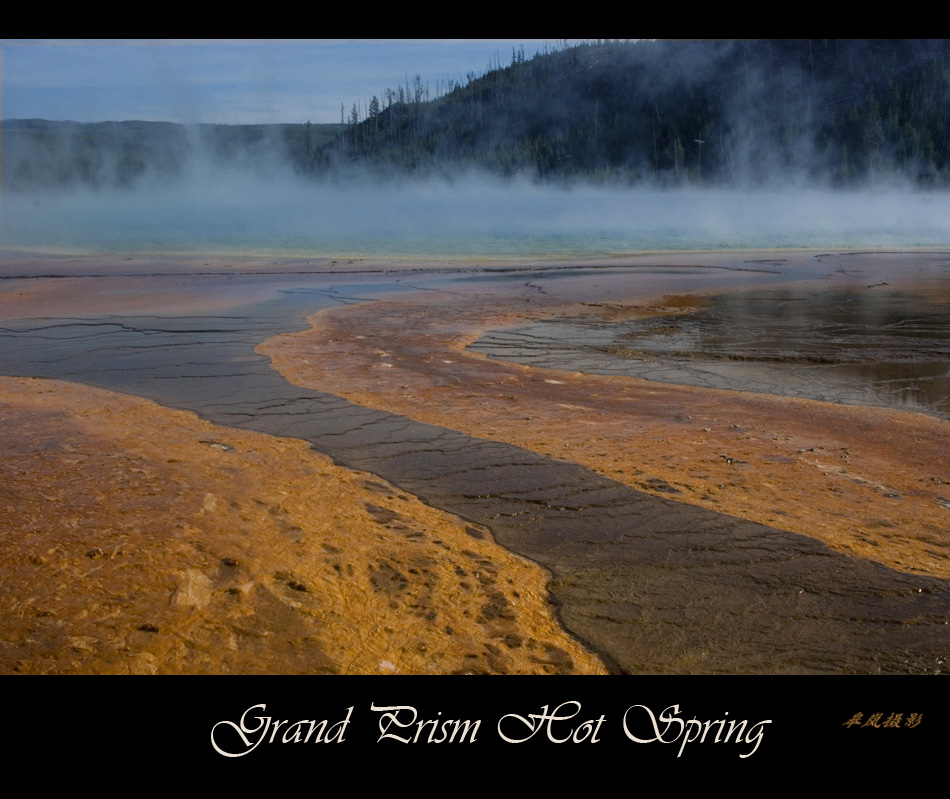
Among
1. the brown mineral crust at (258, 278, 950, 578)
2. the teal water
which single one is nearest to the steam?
the teal water

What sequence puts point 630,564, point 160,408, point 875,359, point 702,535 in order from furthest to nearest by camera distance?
point 875,359 → point 160,408 → point 702,535 → point 630,564

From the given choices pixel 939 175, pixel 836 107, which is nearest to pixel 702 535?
pixel 939 175

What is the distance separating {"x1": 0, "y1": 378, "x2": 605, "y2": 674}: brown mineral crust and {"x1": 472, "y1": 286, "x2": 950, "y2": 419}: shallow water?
4.23 metres

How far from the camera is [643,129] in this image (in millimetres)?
104375

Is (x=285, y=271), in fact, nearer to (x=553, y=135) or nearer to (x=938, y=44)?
(x=553, y=135)

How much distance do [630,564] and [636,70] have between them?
127 meters

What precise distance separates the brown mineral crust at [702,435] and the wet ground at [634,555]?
0.19 meters

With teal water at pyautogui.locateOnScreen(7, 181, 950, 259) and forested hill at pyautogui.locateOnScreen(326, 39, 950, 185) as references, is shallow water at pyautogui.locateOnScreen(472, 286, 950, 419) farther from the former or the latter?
forested hill at pyautogui.locateOnScreen(326, 39, 950, 185)

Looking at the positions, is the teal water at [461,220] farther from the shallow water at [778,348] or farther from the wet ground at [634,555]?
the wet ground at [634,555]

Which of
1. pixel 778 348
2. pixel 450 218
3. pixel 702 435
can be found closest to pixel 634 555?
pixel 702 435

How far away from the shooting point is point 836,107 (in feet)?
325

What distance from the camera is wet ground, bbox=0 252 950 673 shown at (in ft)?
9.04

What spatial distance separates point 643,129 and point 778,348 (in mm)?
103210
